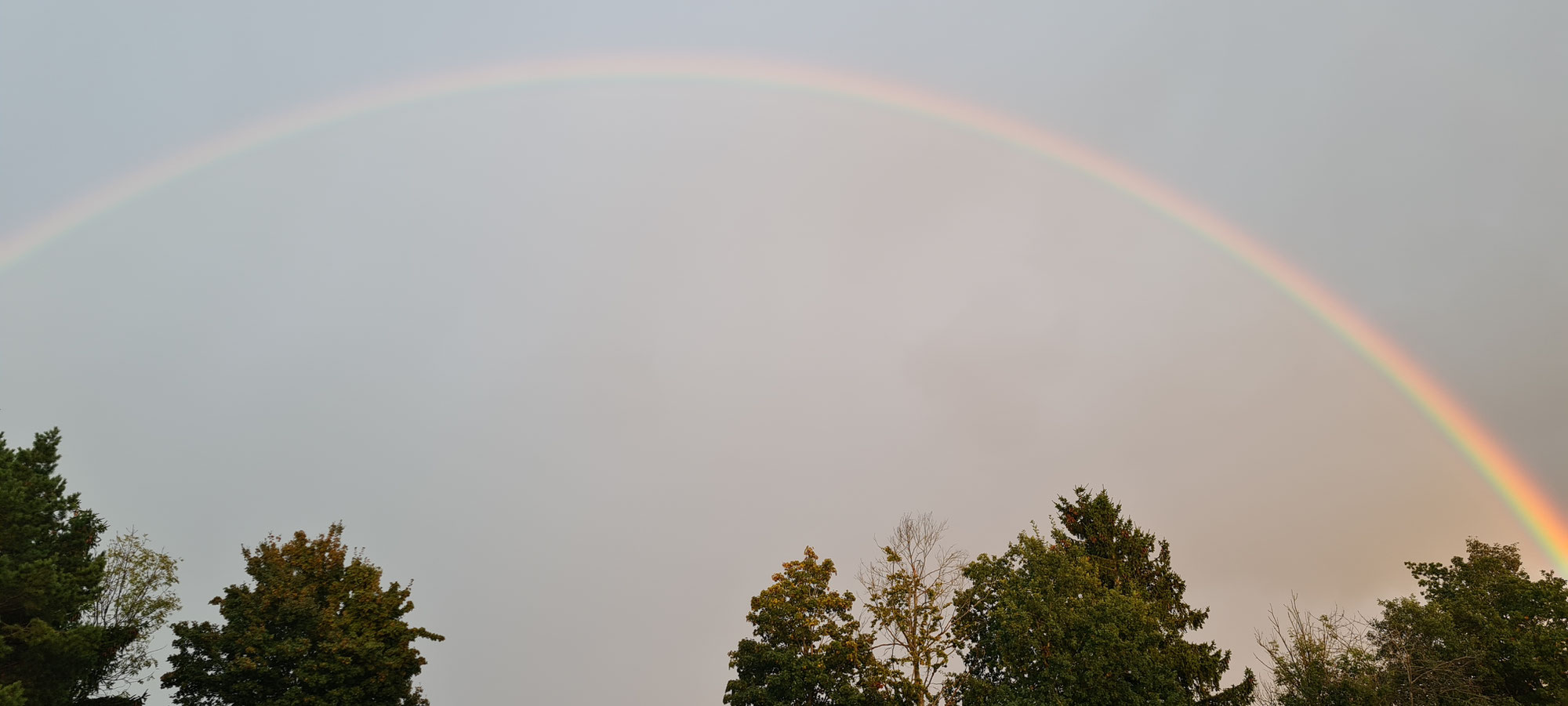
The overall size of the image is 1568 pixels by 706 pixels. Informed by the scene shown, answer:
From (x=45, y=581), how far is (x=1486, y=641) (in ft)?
228

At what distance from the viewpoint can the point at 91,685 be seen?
33.9 meters

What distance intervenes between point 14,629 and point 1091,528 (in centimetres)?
4847

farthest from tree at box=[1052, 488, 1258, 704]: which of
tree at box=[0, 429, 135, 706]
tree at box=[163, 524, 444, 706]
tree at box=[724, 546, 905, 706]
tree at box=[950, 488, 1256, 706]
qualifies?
tree at box=[0, 429, 135, 706]

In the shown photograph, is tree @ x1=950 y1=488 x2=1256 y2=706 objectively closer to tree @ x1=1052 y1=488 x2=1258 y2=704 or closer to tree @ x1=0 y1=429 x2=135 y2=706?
tree @ x1=1052 y1=488 x2=1258 y2=704

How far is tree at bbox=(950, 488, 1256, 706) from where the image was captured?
1393 inches

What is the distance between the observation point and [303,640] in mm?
33219

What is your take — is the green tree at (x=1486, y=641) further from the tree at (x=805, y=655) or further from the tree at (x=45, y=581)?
the tree at (x=45, y=581)

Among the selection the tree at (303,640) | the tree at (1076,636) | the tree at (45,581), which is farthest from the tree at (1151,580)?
the tree at (45,581)

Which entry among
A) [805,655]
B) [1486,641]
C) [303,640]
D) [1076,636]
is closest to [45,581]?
[303,640]

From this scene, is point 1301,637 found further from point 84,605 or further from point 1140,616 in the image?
point 84,605

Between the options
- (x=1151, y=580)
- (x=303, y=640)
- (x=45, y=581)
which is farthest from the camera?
(x=1151, y=580)

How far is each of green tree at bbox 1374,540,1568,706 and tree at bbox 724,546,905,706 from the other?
25823 mm

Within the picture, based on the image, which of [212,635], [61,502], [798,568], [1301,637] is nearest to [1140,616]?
[1301,637]

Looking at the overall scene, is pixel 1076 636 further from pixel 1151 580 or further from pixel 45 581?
pixel 45 581
